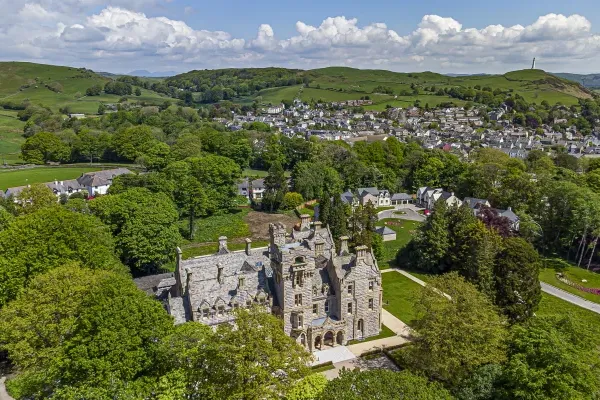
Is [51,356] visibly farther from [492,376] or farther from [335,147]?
[335,147]

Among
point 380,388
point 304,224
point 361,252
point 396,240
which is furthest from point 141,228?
point 396,240

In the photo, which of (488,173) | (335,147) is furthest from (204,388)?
(335,147)

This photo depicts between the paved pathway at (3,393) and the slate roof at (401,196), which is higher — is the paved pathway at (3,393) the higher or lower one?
the higher one

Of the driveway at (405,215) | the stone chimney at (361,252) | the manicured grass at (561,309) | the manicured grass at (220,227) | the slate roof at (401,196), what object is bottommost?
the driveway at (405,215)

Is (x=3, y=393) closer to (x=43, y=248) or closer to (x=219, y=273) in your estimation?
(x=43, y=248)

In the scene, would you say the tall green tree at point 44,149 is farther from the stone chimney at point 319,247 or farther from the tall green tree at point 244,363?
the tall green tree at point 244,363

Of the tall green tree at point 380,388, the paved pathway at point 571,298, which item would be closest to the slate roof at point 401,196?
the paved pathway at point 571,298
